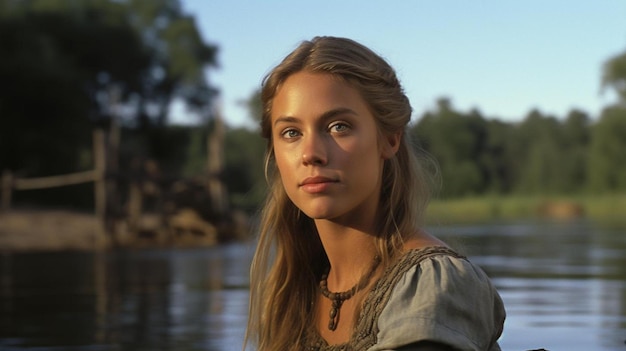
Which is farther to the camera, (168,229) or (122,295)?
(168,229)

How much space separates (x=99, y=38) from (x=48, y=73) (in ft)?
27.2

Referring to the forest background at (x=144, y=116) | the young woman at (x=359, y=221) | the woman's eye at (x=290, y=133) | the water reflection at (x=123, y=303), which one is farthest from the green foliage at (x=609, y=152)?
the woman's eye at (x=290, y=133)

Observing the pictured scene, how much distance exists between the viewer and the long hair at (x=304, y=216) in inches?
100

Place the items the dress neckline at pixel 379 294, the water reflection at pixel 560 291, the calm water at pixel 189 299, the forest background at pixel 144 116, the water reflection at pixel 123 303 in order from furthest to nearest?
the forest background at pixel 144 116 < the water reflection at pixel 123 303 < the calm water at pixel 189 299 < the water reflection at pixel 560 291 < the dress neckline at pixel 379 294

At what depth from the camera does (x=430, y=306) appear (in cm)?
219

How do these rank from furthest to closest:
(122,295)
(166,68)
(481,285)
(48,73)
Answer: (166,68)
(48,73)
(122,295)
(481,285)

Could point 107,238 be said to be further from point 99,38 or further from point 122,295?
point 99,38

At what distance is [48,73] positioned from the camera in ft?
105

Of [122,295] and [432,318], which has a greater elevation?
[432,318]

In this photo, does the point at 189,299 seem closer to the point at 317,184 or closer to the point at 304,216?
the point at 304,216

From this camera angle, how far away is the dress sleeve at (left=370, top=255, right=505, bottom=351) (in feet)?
7.12

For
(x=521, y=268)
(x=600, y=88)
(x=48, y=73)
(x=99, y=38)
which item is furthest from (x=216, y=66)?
(x=521, y=268)

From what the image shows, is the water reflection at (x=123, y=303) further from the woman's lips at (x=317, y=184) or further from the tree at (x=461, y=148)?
the tree at (x=461, y=148)

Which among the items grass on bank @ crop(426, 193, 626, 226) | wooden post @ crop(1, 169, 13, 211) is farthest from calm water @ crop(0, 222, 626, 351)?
grass on bank @ crop(426, 193, 626, 226)
